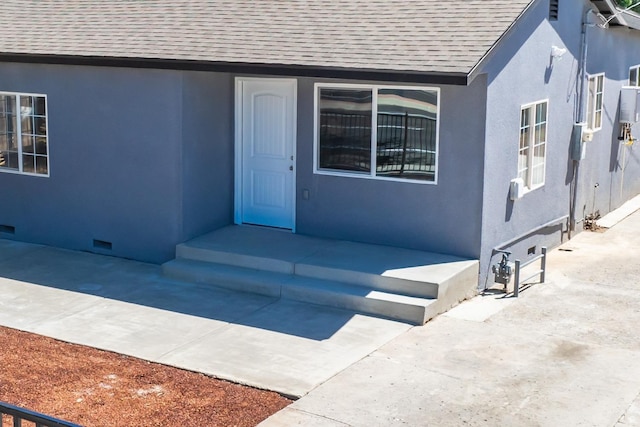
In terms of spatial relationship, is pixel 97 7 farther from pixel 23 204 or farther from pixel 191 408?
pixel 191 408

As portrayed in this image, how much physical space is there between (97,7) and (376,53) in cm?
558

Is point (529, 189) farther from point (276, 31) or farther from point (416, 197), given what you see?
point (276, 31)

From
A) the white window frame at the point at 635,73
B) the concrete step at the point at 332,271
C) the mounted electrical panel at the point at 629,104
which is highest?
the white window frame at the point at 635,73

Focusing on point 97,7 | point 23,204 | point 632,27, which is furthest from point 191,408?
point 632,27

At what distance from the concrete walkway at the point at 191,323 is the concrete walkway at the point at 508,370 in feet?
1.44

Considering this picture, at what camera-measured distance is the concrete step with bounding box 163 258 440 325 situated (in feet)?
34.5

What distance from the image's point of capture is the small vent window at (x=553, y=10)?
506 inches

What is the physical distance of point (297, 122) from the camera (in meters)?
12.6

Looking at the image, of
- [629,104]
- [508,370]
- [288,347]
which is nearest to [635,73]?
[629,104]

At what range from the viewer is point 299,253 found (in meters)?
11.9

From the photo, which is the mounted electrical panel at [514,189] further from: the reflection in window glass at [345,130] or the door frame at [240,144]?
the door frame at [240,144]

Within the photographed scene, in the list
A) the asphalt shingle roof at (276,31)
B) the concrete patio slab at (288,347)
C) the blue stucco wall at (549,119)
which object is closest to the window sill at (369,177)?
the blue stucco wall at (549,119)

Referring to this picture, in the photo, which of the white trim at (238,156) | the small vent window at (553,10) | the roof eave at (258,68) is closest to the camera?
the roof eave at (258,68)

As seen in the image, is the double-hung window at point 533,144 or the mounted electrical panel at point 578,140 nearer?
the double-hung window at point 533,144
